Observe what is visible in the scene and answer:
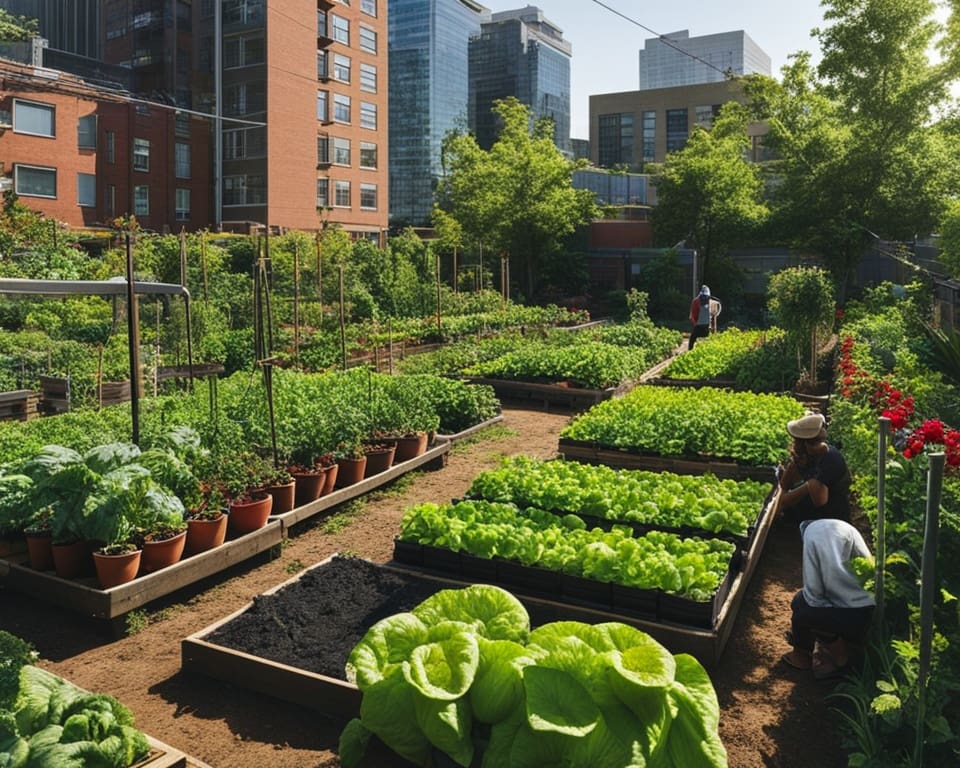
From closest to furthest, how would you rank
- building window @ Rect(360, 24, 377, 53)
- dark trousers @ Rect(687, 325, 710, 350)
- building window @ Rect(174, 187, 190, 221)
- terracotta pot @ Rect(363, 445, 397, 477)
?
terracotta pot @ Rect(363, 445, 397, 477)
dark trousers @ Rect(687, 325, 710, 350)
building window @ Rect(174, 187, 190, 221)
building window @ Rect(360, 24, 377, 53)

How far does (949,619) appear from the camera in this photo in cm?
421

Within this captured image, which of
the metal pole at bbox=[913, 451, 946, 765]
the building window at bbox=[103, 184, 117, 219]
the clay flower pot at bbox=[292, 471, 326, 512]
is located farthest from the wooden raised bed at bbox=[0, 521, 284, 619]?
the building window at bbox=[103, 184, 117, 219]

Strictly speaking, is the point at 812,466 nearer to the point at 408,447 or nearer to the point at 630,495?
the point at 630,495

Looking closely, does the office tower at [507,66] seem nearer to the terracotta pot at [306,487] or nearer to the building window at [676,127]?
the building window at [676,127]

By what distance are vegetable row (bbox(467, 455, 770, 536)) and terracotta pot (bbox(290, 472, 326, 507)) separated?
1.59 meters

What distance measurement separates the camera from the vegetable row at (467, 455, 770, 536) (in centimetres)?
675

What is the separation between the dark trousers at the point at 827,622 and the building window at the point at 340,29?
1936 inches

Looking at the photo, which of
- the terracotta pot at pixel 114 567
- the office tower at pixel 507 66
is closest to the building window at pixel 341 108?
the terracotta pot at pixel 114 567

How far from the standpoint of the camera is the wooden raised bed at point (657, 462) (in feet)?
29.0

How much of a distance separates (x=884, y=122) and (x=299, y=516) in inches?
961

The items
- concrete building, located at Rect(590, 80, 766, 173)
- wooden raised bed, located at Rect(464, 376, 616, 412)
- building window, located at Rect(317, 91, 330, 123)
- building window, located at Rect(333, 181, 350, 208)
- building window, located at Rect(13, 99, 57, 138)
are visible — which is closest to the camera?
wooden raised bed, located at Rect(464, 376, 616, 412)

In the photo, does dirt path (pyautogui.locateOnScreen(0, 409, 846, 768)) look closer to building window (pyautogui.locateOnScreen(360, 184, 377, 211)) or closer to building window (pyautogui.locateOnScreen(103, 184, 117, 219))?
building window (pyautogui.locateOnScreen(103, 184, 117, 219))

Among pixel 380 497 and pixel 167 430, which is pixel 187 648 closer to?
pixel 167 430

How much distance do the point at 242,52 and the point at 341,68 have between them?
260 inches
